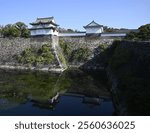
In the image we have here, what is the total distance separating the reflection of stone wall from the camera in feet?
105

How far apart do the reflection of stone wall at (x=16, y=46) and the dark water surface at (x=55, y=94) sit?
911cm

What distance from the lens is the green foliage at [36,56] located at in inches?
1161

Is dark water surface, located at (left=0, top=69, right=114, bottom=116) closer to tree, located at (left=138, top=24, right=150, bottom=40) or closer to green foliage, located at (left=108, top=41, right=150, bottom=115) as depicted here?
green foliage, located at (left=108, top=41, right=150, bottom=115)

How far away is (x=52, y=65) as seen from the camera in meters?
29.1

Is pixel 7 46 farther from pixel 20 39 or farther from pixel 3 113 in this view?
pixel 3 113

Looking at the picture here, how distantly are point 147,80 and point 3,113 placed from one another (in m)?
7.83

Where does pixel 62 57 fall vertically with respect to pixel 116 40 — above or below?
below

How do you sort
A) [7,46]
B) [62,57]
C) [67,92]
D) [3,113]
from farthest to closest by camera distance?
[7,46] → [62,57] → [67,92] → [3,113]

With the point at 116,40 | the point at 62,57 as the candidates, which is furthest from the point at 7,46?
the point at 116,40

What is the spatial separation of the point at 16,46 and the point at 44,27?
4672 millimetres

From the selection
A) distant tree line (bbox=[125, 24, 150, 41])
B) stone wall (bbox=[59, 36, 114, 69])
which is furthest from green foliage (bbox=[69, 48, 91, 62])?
distant tree line (bbox=[125, 24, 150, 41])

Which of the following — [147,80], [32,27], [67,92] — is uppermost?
[32,27]

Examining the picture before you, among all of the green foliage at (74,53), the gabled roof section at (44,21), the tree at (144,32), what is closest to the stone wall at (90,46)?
the green foliage at (74,53)

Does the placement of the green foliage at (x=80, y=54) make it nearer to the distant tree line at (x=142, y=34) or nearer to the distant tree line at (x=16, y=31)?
the distant tree line at (x=142, y=34)
